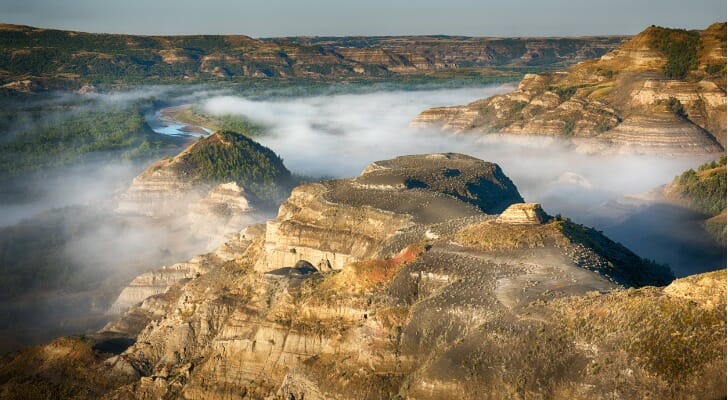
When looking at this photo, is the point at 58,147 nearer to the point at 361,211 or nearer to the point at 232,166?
the point at 232,166

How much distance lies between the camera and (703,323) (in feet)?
105

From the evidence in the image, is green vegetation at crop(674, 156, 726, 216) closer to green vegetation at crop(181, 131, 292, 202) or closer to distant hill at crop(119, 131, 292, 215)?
distant hill at crop(119, 131, 292, 215)

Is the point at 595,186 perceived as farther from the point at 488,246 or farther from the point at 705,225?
the point at 488,246

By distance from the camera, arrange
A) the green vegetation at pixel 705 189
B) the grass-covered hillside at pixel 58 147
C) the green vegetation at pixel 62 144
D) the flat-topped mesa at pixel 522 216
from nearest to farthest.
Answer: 1. the flat-topped mesa at pixel 522 216
2. the green vegetation at pixel 705 189
3. the grass-covered hillside at pixel 58 147
4. the green vegetation at pixel 62 144

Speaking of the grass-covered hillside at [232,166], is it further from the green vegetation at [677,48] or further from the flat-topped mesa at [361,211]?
the green vegetation at [677,48]

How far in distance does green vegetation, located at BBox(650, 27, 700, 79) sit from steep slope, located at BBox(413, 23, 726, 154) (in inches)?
6.0

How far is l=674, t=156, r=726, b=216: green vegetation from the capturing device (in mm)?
87250

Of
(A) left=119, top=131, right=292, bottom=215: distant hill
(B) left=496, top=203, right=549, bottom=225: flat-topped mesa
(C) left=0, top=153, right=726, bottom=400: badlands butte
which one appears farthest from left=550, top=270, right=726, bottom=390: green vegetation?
(A) left=119, top=131, right=292, bottom=215: distant hill

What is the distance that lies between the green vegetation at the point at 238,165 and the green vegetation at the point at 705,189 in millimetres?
49787

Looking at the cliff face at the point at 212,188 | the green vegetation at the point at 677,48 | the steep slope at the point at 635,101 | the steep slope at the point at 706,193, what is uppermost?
the green vegetation at the point at 677,48

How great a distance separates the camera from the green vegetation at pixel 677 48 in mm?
132475

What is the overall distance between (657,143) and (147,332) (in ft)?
263

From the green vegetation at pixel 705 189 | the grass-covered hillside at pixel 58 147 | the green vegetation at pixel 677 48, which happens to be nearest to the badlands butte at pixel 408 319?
the green vegetation at pixel 705 189

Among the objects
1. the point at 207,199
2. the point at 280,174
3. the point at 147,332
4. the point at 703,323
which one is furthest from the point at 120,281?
the point at 703,323
